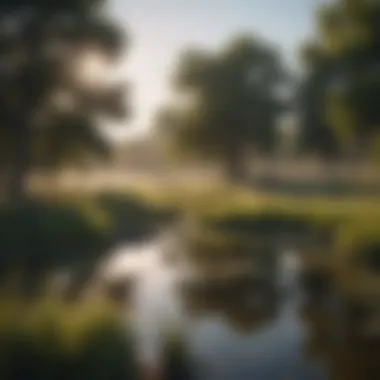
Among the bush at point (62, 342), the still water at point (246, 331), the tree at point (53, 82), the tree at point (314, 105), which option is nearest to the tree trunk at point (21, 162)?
the tree at point (53, 82)

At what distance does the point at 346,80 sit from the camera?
151 centimetres

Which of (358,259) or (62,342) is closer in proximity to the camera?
(62,342)

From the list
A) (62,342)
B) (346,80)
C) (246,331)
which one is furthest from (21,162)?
(346,80)

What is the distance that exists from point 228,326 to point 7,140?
0.64 metres

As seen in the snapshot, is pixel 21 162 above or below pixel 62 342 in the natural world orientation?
above

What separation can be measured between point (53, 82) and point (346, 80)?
2.22 ft

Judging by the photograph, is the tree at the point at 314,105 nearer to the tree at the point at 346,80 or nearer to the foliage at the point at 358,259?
the tree at the point at 346,80

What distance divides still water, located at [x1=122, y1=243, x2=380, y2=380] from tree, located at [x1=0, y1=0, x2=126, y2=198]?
1.17 ft

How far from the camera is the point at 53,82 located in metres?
1.46

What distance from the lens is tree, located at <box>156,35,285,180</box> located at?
1477 mm

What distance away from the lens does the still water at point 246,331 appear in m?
1.40

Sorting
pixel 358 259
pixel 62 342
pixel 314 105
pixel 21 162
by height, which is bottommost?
pixel 62 342

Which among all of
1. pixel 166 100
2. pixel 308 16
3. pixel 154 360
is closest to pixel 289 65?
pixel 308 16

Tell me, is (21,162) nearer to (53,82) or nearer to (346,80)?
(53,82)
